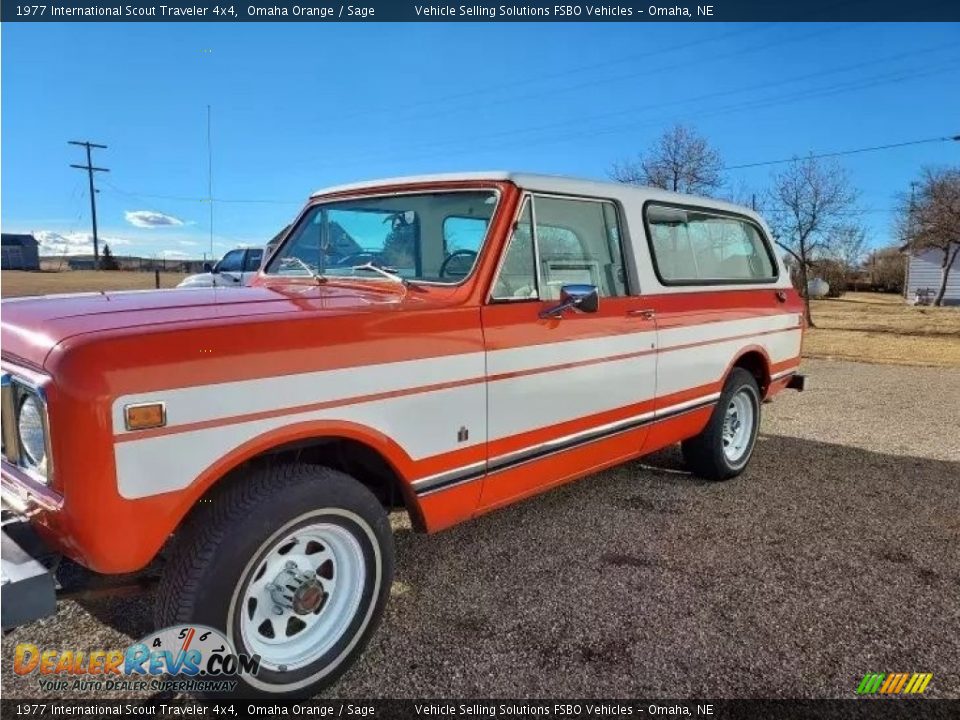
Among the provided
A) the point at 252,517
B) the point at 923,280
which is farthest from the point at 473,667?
the point at 923,280

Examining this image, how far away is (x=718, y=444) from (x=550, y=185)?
249 centimetres

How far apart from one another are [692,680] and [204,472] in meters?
2.01

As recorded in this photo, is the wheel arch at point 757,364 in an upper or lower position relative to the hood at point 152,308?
lower

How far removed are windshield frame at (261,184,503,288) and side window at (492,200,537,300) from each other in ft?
0.40

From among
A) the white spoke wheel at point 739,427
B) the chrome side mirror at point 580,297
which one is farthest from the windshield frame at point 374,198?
the white spoke wheel at point 739,427

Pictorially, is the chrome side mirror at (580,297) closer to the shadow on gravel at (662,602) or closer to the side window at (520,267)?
the side window at (520,267)

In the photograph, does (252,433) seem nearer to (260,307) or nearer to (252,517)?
(252,517)

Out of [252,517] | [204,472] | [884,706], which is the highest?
[204,472]

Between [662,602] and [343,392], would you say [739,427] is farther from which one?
[343,392]

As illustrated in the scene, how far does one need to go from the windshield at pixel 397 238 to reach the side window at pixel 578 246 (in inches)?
14.4

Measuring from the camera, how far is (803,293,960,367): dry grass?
42.8 ft

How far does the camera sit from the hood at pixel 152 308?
2260 mm

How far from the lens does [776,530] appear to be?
425 centimetres

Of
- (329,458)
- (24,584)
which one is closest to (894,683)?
(329,458)
